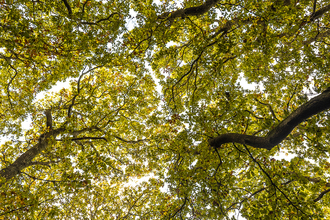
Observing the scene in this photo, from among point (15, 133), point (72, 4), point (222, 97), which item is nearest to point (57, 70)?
point (72, 4)

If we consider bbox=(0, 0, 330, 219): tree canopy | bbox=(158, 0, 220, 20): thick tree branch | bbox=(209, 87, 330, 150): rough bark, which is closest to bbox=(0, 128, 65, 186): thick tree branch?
bbox=(0, 0, 330, 219): tree canopy

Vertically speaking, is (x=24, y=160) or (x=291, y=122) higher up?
(x=24, y=160)

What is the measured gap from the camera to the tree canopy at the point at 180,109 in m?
5.14

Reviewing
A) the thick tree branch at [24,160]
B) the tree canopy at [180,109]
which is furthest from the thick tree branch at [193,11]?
the thick tree branch at [24,160]

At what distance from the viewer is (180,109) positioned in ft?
Result: 27.0

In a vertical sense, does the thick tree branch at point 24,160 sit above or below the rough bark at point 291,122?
above

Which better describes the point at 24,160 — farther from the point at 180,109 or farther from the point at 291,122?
the point at 291,122

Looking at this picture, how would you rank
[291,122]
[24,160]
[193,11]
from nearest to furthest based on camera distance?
[291,122]
[193,11]
[24,160]

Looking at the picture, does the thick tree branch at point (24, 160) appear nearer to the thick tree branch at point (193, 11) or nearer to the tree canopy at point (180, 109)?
the tree canopy at point (180, 109)

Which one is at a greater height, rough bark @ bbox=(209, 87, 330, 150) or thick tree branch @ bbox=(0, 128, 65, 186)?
thick tree branch @ bbox=(0, 128, 65, 186)

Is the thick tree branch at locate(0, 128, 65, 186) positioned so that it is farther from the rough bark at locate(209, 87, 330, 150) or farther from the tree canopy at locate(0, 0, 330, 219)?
the rough bark at locate(209, 87, 330, 150)

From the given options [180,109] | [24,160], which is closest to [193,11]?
[180,109]

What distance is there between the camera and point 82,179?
18.6 feet

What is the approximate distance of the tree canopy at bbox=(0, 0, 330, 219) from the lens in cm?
514
